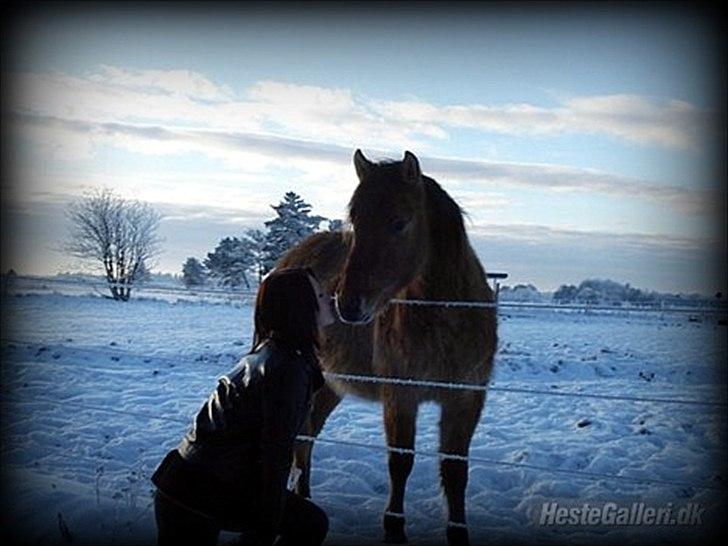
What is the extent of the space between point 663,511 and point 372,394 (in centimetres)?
226

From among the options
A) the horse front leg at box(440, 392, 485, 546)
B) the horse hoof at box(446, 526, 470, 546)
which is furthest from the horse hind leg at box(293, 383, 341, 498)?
the horse hoof at box(446, 526, 470, 546)

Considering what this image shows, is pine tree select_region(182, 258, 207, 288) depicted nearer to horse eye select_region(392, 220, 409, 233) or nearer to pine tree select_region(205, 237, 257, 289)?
pine tree select_region(205, 237, 257, 289)

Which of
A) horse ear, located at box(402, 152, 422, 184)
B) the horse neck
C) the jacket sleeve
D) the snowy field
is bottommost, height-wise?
the snowy field

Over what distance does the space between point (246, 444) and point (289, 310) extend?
19.1 inches

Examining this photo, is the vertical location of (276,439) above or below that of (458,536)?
above

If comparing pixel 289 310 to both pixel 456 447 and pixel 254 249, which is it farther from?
pixel 254 249

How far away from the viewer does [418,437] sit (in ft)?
21.6

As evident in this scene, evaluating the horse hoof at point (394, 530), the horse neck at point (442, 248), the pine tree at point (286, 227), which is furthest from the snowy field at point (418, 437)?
the pine tree at point (286, 227)

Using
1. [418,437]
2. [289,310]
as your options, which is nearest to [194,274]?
[418,437]

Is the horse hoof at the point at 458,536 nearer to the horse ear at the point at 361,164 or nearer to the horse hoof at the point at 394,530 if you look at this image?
the horse hoof at the point at 394,530

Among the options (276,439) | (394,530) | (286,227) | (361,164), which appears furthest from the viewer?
(286,227)

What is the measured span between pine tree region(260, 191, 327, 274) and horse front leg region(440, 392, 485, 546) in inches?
514

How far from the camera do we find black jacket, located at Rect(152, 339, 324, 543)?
2.23 m

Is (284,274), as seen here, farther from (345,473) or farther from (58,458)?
(58,458)
